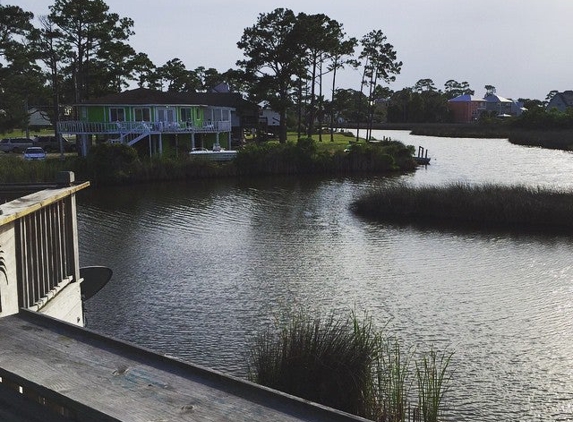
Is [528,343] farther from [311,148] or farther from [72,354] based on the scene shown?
[311,148]

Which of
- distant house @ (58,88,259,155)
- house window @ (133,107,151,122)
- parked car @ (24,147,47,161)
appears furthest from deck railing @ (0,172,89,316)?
house window @ (133,107,151,122)

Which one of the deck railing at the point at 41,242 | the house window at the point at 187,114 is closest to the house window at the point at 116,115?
the house window at the point at 187,114

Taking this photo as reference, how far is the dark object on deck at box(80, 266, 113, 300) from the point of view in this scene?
1049cm

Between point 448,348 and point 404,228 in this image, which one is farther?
point 404,228

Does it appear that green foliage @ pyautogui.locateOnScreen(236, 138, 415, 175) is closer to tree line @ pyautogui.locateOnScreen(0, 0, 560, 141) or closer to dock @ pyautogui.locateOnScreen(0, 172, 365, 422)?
tree line @ pyautogui.locateOnScreen(0, 0, 560, 141)

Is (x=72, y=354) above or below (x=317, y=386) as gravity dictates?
above

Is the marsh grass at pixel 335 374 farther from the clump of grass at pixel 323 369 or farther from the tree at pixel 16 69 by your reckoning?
the tree at pixel 16 69

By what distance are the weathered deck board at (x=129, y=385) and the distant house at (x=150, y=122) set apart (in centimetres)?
4783

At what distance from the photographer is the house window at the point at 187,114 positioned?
56.5m

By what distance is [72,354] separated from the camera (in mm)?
4480

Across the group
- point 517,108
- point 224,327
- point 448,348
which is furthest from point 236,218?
point 517,108

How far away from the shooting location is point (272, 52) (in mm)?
61125

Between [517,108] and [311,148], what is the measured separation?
15930cm

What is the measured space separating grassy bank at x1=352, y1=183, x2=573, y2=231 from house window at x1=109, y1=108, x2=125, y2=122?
2816cm
